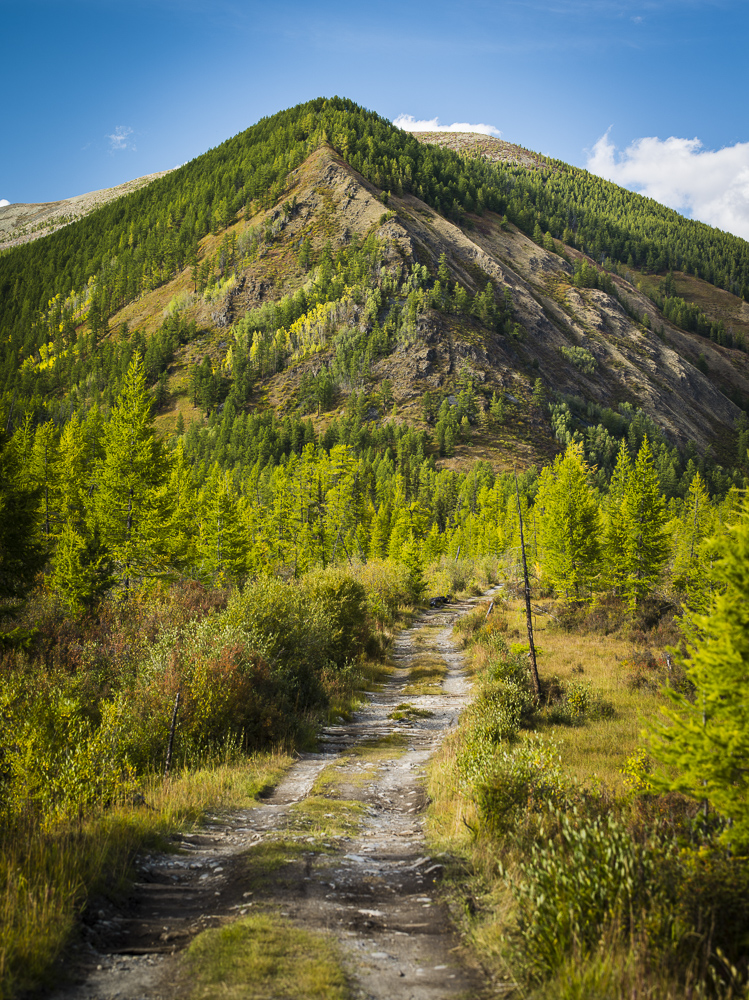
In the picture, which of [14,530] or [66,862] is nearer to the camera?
[66,862]

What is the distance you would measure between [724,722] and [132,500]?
2685cm

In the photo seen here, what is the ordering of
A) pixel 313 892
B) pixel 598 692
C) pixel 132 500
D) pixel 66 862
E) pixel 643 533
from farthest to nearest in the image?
1. pixel 643 533
2. pixel 132 500
3. pixel 598 692
4. pixel 313 892
5. pixel 66 862

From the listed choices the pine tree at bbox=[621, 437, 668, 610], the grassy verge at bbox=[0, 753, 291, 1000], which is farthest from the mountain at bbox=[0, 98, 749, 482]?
the grassy verge at bbox=[0, 753, 291, 1000]

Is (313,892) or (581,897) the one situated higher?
(581,897)

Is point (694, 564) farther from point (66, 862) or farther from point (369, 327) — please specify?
point (369, 327)

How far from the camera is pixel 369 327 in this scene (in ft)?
430

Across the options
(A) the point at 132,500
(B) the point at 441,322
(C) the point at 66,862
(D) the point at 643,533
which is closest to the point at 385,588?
(D) the point at 643,533

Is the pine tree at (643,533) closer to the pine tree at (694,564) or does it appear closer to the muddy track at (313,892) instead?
the pine tree at (694,564)

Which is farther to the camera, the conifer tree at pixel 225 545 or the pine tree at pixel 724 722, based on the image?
the conifer tree at pixel 225 545

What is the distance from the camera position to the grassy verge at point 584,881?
12.2 ft

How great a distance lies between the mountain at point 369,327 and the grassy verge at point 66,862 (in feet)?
329

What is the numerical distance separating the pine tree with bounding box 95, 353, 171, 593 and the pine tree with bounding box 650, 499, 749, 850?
25213 millimetres

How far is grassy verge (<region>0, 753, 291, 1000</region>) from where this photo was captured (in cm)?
396

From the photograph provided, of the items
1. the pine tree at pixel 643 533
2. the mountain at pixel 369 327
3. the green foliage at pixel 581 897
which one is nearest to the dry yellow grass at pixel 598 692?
the green foliage at pixel 581 897
